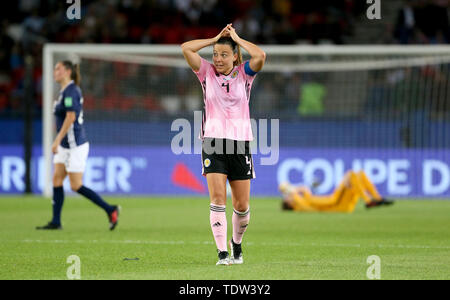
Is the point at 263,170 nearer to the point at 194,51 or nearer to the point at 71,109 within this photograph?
the point at 71,109

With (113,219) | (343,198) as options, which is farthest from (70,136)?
(343,198)

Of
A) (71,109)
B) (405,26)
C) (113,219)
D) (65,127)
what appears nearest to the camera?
(65,127)

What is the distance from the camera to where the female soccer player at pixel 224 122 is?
8.52m

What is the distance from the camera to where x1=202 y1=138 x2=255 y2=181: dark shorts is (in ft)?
28.0

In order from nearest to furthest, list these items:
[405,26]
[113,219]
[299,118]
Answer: [113,219]
[299,118]
[405,26]

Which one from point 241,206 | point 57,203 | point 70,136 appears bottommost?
point 57,203

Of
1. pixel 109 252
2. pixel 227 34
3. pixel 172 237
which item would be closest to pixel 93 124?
pixel 172 237

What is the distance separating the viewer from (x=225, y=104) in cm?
862

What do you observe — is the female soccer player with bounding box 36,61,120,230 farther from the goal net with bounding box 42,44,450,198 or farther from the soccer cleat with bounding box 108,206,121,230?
the goal net with bounding box 42,44,450,198

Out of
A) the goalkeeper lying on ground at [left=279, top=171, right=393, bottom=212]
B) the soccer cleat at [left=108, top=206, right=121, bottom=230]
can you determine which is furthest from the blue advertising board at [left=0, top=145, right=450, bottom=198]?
the soccer cleat at [left=108, top=206, right=121, bottom=230]

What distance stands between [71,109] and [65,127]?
0.28 meters

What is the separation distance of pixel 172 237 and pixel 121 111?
33.5 ft

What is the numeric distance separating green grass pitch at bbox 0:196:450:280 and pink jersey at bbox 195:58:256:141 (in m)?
1.27

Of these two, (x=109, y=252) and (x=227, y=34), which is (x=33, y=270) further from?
(x=227, y=34)
